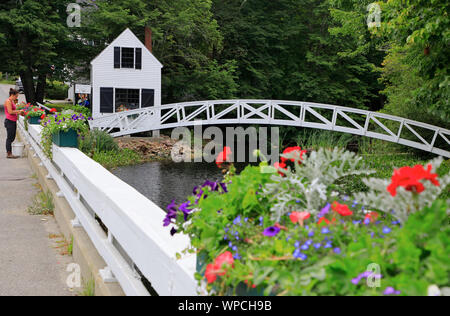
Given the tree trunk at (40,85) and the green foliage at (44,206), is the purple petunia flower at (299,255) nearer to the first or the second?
the green foliage at (44,206)

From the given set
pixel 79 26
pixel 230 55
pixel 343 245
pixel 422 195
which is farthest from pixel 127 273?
pixel 230 55

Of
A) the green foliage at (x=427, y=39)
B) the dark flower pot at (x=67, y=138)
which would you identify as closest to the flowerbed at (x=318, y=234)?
the dark flower pot at (x=67, y=138)

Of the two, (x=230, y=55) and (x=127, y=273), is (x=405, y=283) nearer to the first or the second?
(x=127, y=273)

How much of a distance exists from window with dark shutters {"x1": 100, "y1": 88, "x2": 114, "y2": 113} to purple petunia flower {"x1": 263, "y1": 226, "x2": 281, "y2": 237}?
26907mm

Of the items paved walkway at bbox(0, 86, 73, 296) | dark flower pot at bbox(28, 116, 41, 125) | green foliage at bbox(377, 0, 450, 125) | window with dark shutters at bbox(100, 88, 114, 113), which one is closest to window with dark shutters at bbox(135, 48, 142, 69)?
window with dark shutters at bbox(100, 88, 114, 113)

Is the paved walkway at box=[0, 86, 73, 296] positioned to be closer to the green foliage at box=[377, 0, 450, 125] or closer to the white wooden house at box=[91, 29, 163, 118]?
the green foliage at box=[377, 0, 450, 125]

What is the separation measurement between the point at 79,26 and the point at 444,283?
3280 cm

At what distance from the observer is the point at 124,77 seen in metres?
28.7

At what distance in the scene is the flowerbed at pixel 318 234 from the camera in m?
1.75

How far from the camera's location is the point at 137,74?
2880cm

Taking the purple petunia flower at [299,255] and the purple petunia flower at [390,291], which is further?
the purple petunia flower at [299,255]

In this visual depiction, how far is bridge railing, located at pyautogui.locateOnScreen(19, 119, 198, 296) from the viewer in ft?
9.18

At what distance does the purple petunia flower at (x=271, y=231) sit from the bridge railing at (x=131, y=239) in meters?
0.46

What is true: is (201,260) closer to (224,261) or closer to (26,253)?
(224,261)
